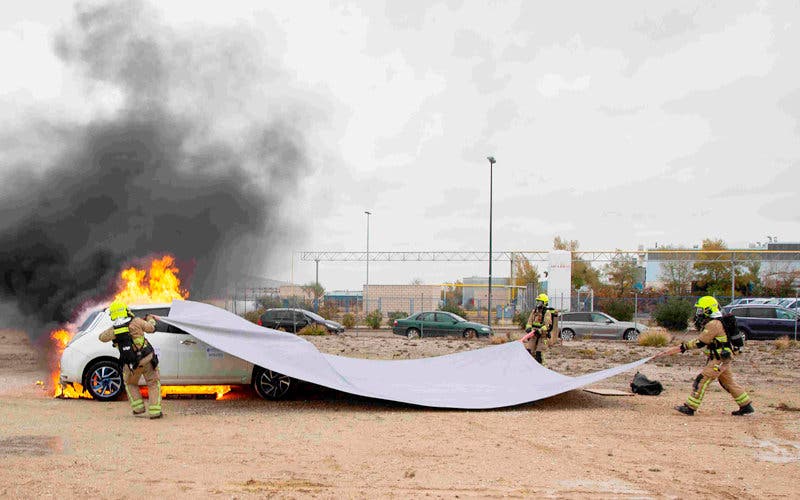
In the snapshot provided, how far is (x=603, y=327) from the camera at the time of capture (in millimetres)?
24453

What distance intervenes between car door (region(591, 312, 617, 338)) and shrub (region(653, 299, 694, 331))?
3655 mm

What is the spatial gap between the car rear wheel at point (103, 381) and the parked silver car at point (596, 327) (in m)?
17.8

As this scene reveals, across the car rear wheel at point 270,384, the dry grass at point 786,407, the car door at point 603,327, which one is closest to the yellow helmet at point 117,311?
the car rear wheel at point 270,384

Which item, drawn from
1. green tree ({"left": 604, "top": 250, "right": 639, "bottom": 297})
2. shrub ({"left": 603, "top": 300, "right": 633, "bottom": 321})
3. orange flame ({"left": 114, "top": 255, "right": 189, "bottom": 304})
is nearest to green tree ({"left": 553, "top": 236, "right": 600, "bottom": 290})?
green tree ({"left": 604, "top": 250, "right": 639, "bottom": 297})

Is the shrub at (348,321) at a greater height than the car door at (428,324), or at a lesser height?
lesser

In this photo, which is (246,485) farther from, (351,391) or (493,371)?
(493,371)

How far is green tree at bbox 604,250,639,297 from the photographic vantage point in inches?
1997

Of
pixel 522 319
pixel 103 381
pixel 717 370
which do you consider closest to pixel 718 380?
pixel 717 370

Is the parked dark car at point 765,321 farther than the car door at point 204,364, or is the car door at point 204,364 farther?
the parked dark car at point 765,321

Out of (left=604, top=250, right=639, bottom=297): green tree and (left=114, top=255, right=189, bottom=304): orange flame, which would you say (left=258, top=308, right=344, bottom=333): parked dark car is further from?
(left=604, top=250, right=639, bottom=297): green tree

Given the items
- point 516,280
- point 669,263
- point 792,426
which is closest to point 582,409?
point 792,426

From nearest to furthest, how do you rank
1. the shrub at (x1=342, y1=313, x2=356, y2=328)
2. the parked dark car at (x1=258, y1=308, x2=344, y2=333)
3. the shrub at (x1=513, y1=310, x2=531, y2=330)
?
the parked dark car at (x1=258, y1=308, x2=344, y2=333) → the shrub at (x1=513, y1=310, x2=531, y2=330) → the shrub at (x1=342, y1=313, x2=356, y2=328)

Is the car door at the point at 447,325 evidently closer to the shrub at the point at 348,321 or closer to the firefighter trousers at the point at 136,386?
the shrub at the point at 348,321

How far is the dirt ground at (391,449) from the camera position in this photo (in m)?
5.37
